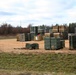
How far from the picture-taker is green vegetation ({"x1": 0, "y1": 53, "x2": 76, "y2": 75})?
17.7m

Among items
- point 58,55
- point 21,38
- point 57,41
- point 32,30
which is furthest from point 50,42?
point 32,30

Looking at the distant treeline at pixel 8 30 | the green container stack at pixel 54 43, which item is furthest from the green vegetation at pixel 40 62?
the distant treeline at pixel 8 30

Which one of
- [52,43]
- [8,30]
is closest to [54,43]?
[52,43]

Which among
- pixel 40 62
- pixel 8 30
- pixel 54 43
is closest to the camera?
pixel 40 62

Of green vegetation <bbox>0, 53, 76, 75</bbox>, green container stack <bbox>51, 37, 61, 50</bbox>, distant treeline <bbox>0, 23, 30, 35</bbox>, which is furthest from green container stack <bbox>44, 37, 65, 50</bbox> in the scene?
distant treeline <bbox>0, 23, 30, 35</bbox>

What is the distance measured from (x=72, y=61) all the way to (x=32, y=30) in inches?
1107

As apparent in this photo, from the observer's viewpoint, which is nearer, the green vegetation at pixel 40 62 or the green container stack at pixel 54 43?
the green vegetation at pixel 40 62

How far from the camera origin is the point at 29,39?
4403 cm

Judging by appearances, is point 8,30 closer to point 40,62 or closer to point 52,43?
point 52,43

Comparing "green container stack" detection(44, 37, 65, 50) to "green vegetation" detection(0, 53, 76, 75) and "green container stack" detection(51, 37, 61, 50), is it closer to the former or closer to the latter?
"green container stack" detection(51, 37, 61, 50)

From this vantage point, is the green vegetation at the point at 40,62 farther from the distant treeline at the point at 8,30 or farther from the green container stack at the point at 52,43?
the distant treeline at the point at 8,30

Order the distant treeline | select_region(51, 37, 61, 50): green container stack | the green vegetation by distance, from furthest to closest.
A: the distant treeline → select_region(51, 37, 61, 50): green container stack → the green vegetation

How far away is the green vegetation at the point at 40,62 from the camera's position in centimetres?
1769

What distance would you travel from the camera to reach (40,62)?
63.3 feet
